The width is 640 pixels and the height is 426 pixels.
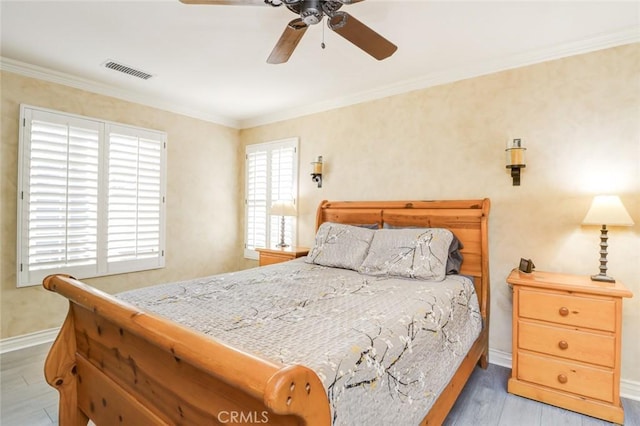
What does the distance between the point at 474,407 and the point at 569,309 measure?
→ 2.87 feet

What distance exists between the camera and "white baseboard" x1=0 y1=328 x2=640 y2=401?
2.24 metres

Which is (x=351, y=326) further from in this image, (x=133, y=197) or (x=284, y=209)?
(x=133, y=197)

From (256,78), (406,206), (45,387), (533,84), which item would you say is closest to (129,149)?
(256,78)

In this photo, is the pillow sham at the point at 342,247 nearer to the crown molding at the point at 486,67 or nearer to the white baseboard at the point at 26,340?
the crown molding at the point at 486,67

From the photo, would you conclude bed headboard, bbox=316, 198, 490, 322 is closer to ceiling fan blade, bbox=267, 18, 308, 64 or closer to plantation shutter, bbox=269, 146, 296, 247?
plantation shutter, bbox=269, 146, 296, 247

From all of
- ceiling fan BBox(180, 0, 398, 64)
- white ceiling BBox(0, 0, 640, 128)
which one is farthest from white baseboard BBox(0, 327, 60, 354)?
ceiling fan BBox(180, 0, 398, 64)

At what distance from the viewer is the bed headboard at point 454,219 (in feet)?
8.59

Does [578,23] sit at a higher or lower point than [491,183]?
higher

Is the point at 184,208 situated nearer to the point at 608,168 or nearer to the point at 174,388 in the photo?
the point at 174,388

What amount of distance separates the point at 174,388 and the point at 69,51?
2960 mm

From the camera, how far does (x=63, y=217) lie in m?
3.13

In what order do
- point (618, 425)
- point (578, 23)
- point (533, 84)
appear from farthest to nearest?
point (533, 84), point (578, 23), point (618, 425)

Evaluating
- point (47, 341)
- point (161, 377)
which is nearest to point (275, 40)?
point (161, 377)

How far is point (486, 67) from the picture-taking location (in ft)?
9.09
